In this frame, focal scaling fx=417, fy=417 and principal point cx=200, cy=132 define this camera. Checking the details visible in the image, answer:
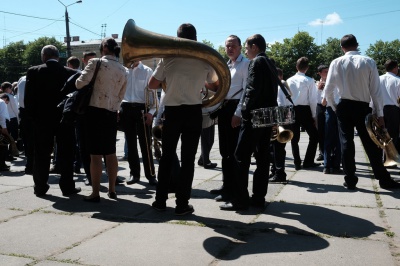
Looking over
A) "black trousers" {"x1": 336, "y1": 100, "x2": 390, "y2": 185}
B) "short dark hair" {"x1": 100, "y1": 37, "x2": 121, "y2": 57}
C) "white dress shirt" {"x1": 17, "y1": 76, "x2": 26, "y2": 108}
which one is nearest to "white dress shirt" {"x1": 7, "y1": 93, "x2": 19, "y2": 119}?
"white dress shirt" {"x1": 17, "y1": 76, "x2": 26, "y2": 108}

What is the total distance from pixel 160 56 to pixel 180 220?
1704mm

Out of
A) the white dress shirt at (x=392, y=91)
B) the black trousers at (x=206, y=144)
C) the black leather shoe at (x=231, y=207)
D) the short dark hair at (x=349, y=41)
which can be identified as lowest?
the black leather shoe at (x=231, y=207)

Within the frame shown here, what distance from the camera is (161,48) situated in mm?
4277

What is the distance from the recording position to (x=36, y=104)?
216 inches

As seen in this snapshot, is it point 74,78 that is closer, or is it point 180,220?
point 180,220

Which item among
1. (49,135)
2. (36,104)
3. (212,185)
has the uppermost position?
(36,104)

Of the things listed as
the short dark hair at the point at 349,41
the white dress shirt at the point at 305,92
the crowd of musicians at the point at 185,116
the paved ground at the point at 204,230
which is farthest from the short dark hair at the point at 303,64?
the paved ground at the point at 204,230

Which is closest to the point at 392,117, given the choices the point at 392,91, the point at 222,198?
the point at 392,91

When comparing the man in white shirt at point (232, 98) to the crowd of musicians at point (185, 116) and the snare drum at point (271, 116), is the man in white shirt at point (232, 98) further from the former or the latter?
the snare drum at point (271, 116)

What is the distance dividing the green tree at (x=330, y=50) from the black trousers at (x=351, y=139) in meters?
70.4

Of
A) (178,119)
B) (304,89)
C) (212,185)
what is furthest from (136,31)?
(304,89)

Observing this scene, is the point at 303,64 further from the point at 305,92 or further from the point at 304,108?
the point at 304,108

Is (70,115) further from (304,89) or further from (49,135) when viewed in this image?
(304,89)

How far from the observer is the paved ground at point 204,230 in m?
3.24
